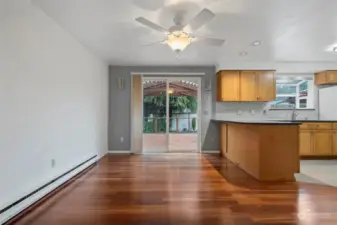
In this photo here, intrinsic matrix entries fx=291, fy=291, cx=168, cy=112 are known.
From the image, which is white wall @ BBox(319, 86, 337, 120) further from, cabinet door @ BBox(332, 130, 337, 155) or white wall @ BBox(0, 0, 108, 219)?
white wall @ BBox(0, 0, 108, 219)

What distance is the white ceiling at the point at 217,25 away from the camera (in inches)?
135

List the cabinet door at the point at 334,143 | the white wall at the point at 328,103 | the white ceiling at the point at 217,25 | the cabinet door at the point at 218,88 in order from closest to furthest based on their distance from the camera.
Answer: the white ceiling at the point at 217,25 → the cabinet door at the point at 334,143 → the white wall at the point at 328,103 → the cabinet door at the point at 218,88

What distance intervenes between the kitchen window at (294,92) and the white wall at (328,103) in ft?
0.92

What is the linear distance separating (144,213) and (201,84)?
5287 mm

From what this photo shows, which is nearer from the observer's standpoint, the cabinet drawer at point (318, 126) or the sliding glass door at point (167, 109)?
the cabinet drawer at point (318, 126)

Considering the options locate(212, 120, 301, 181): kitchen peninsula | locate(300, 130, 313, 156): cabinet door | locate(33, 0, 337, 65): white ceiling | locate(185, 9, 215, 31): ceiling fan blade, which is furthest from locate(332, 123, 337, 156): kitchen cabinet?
locate(185, 9, 215, 31): ceiling fan blade

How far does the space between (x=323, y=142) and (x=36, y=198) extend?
5.97m

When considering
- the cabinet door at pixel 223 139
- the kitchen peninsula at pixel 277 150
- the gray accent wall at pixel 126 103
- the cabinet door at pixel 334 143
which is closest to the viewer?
the kitchen peninsula at pixel 277 150

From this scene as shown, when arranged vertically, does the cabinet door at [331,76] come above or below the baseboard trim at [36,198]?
above

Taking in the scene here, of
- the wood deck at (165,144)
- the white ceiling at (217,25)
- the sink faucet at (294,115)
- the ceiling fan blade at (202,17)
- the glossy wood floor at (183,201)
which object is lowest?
the glossy wood floor at (183,201)

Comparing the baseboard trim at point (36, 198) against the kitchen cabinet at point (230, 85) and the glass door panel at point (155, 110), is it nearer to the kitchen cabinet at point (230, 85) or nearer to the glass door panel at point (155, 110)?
the glass door panel at point (155, 110)

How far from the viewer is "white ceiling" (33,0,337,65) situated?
343 cm

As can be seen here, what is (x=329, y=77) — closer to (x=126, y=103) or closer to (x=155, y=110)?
(x=155, y=110)

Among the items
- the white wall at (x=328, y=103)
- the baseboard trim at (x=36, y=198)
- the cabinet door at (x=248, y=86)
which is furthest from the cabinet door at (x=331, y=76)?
the baseboard trim at (x=36, y=198)
